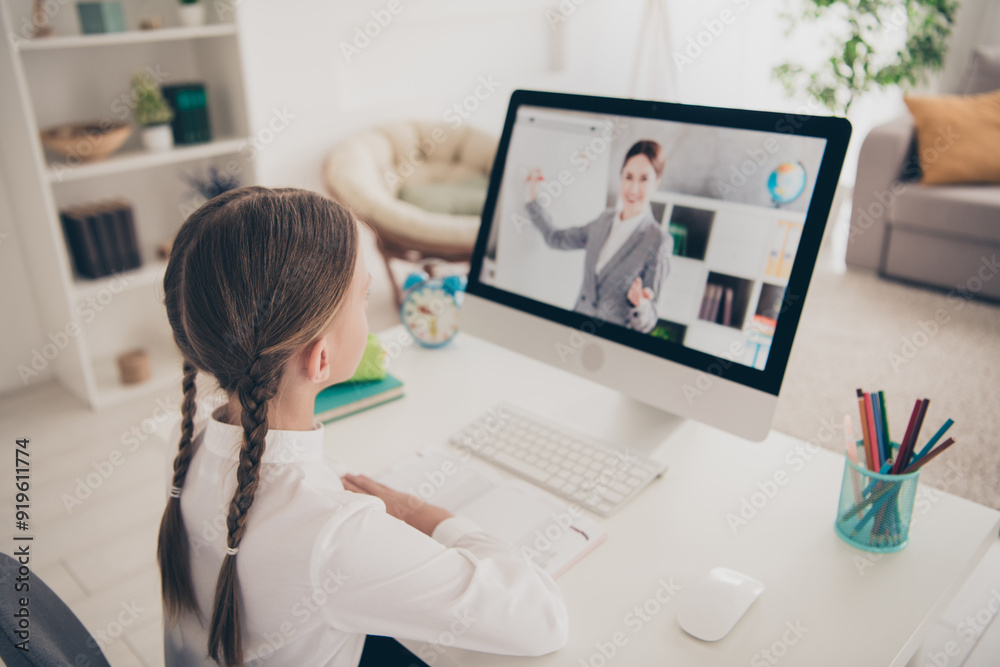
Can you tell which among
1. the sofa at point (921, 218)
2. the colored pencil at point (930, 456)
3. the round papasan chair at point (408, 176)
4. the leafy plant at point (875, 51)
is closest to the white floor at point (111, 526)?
the colored pencil at point (930, 456)

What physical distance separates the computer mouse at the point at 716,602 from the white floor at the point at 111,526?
404mm

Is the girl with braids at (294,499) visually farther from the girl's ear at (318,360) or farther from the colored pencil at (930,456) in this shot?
the colored pencil at (930,456)

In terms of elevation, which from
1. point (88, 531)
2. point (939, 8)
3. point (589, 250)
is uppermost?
point (939, 8)

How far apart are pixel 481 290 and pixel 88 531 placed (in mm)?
1393

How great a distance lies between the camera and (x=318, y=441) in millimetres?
819

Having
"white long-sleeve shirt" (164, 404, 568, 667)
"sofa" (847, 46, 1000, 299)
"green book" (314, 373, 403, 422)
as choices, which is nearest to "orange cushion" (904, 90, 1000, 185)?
"sofa" (847, 46, 1000, 299)

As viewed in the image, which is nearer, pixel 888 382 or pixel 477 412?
pixel 477 412

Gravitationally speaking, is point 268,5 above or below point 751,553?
above

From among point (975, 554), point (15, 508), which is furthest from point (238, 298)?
point (15, 508)

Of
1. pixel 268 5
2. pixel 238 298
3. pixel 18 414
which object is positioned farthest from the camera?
pixel 268 5

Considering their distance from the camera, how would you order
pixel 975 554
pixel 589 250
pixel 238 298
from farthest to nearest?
pixel 589 250 → pixel 975 554 → pixel 238 298

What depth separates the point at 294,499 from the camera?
2.41 ft

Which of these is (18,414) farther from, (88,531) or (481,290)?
(481,290)

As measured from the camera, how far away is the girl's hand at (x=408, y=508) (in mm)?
881
